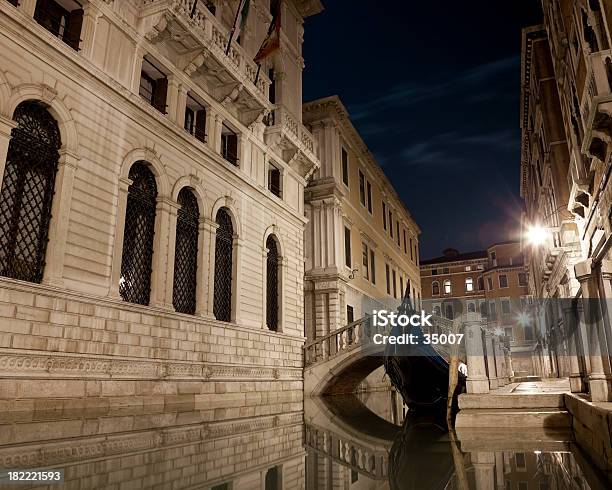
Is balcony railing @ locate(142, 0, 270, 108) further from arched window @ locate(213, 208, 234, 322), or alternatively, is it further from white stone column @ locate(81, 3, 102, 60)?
arched window @ locate(213, 208, 234, 322)

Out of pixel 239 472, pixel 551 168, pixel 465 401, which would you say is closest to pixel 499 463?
pixel 239 472

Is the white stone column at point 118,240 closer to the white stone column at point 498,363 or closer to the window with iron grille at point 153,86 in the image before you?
the window with iron grille at point 153,86

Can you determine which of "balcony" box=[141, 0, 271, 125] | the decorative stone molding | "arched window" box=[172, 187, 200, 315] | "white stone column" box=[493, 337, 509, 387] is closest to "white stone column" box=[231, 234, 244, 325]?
the decorative stone molding

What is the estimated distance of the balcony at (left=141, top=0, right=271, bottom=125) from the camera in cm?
986

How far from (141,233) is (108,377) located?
9.16 ft

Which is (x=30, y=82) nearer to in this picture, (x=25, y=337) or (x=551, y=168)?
(x=25, y=337)

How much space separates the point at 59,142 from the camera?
307 inches

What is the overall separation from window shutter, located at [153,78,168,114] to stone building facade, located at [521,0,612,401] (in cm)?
783

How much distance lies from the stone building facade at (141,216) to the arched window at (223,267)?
4 centimetres

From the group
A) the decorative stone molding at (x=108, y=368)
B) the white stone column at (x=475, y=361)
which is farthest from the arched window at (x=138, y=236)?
the white stone column at (x=475, y=361)

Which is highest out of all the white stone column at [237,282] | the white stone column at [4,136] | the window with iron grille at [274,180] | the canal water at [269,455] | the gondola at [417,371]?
the window with iron grille at [274,180]

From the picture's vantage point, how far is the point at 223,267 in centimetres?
1179

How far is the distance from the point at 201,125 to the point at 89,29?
357cm

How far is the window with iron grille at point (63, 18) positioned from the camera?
8203mm
